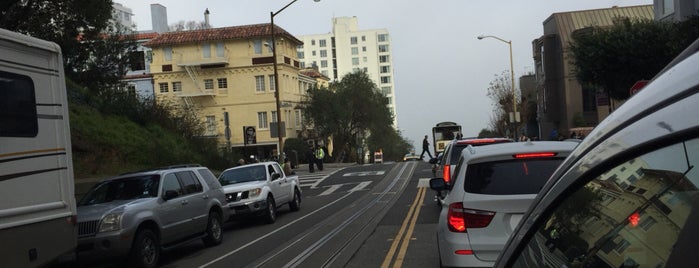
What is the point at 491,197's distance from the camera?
614 centimetres

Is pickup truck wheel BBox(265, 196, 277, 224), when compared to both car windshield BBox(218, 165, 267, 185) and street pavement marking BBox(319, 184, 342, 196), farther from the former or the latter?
street pavement marking BBox(319, 184, 342, 196)

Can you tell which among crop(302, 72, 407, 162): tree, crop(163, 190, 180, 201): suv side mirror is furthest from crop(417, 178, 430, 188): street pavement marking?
crop(302, 72, 407, 162): tree

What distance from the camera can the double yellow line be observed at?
368 inches

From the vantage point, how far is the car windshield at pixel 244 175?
16938 millimetres

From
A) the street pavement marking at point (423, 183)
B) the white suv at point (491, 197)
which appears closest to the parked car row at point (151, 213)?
the white suv at point (491, 197)

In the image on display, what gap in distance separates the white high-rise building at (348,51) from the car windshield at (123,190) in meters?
137

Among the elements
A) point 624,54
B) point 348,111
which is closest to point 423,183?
point 624,54

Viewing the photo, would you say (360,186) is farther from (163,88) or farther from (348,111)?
(163,88)

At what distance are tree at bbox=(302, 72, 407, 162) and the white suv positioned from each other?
2190 inches

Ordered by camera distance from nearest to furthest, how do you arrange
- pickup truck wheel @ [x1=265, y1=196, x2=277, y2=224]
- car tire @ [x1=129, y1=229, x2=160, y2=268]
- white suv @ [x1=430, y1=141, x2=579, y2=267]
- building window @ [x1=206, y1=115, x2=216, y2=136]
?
white suv @ [x1=430, y1=141, x2=579, y2=267] < car tire @ [x1=129, y1=229, x2=160, y2=268] < pickup truck wheel @ [x1=265, y1=196, x2=277, y2=224] < building window @ [x1=206, y1=115, x2=216, y2=136]

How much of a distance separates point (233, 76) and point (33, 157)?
56701mm

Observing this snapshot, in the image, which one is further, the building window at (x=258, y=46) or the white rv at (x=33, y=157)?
the building window at (x=258, y=46)

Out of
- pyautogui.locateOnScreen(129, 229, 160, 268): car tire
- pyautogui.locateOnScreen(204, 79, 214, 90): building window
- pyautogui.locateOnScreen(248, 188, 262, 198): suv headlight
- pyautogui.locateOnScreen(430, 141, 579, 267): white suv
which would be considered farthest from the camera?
pyautogui.locateOnScreen(204, 79, 214, 90): building window

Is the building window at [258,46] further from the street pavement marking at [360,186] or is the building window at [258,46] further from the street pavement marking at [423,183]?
the street pavement marking at [423,183]
